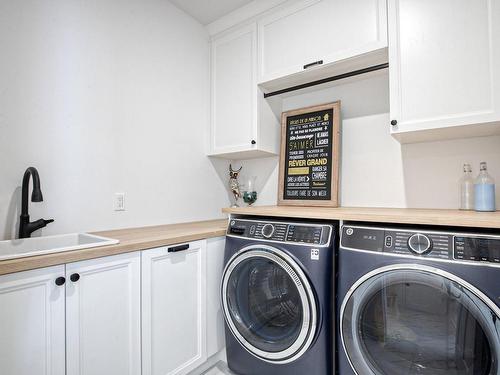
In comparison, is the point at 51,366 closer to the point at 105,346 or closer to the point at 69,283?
the point at 105,346

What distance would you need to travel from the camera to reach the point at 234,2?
6.84 feet

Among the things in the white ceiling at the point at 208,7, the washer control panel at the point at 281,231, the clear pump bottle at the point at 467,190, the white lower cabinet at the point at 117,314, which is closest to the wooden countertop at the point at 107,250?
the white lower cabinet at the point at 117,314

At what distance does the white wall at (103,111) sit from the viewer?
1424 mm

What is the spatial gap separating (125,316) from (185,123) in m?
1.51

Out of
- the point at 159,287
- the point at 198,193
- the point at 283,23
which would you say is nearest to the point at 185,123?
the point at 198,193

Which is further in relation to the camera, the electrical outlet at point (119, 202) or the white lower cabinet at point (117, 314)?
the electrical outlet at point (119, 202)

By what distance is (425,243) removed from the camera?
111 cm

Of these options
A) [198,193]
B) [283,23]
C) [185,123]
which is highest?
[283,23]

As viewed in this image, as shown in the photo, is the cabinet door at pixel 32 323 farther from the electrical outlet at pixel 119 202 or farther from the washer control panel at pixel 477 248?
the washer control panel at pixel 477 248

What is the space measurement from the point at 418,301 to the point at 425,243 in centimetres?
24

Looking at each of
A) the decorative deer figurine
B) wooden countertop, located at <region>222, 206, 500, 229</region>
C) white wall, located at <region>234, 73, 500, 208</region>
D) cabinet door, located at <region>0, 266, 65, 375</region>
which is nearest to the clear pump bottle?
white wall, located at <region>234, 73, 500, 208</region>

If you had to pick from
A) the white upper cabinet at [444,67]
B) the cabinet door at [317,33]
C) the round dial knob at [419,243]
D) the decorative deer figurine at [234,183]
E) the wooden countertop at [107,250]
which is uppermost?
the cabinet door at [317,33]

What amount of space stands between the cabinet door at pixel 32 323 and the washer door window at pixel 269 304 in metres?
0.85

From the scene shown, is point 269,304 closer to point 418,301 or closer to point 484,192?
point 418,301
